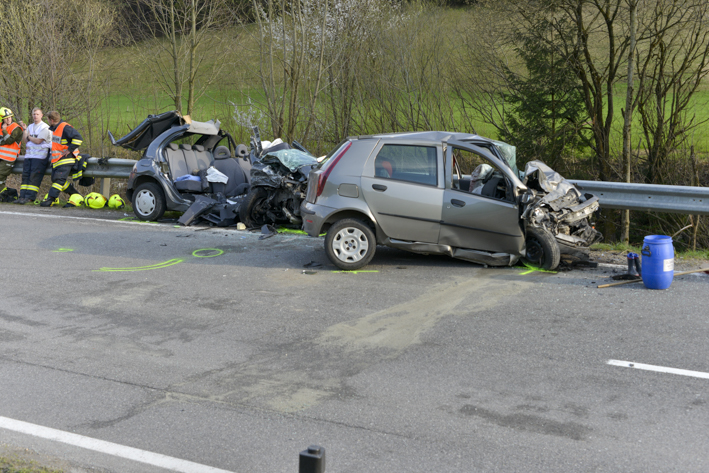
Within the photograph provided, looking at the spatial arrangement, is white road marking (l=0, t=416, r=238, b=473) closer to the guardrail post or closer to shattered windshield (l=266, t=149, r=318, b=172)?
shattered windshield (l=266, t=149, r=318, b=172)

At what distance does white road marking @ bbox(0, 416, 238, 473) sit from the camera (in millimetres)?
3637

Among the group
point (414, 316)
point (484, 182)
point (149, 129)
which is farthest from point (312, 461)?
point (149, 129)

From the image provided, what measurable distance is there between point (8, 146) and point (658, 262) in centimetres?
1445

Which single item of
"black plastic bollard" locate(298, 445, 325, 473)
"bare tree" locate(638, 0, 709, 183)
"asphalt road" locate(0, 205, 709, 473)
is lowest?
"asphalt road" locate(0, 205, 709, 473)

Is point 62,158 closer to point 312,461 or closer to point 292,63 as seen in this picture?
point 292,63

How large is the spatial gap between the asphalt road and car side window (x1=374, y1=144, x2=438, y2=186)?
3.86ft

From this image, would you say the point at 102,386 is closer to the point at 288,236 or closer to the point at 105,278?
the point at 105,278

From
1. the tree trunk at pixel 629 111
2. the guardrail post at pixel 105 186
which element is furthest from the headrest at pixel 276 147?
the tree trunk at pixel 629 111

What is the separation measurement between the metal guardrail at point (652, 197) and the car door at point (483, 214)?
2.50 meters

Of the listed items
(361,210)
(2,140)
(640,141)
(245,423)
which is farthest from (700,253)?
(2,140)

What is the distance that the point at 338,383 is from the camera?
189 inches

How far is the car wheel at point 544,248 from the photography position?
797 centimetres

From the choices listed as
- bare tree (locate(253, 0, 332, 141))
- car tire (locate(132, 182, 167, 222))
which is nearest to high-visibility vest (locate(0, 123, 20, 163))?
car tire (locate(132, 182, 167, 222))

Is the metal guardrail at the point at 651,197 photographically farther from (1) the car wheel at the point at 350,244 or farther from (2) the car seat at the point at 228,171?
(2) the car seat at the point at 228,171
